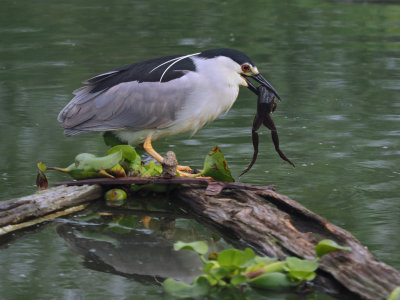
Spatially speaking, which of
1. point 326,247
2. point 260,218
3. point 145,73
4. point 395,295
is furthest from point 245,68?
point 395,295

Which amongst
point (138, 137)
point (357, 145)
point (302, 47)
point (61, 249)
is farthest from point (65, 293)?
point (302, 47)

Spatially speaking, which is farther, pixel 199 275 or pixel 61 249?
pixel 61 249

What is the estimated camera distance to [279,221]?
4570mm

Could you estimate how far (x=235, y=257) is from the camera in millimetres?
4031

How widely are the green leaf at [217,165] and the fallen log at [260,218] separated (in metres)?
0.09

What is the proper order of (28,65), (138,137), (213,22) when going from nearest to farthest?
1. (138,137)
2. (28,65)
3. (213,22)

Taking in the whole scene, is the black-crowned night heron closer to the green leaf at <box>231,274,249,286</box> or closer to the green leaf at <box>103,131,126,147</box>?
the green leaf at <box>103,131,126,147</box>

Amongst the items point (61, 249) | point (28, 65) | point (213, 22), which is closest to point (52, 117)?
point (28, 65)

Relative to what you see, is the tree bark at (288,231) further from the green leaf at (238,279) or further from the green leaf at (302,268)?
the green leaf at (238,279)

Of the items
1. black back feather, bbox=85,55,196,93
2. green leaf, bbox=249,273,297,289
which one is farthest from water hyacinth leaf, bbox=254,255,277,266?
black back feather, bbox=85,55,196,93

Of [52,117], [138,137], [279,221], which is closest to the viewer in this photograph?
[279,221]

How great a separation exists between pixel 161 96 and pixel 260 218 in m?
1.90

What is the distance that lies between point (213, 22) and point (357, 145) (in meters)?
6.47

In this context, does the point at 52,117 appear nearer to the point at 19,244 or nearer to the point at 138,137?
the point at 138,137
